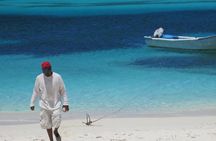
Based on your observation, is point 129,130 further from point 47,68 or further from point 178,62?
point 178,62

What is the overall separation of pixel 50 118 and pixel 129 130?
2253mm

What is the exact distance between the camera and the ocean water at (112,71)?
49.4 feet

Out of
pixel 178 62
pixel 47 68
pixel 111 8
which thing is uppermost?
pixel 111 8

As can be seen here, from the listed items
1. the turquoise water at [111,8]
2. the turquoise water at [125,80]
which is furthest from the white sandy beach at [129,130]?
the turquoise water at [111,8]

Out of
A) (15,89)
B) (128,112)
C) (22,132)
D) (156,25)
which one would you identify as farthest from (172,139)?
(156,25)

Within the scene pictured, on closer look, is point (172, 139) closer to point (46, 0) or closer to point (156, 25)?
point (156, 25)

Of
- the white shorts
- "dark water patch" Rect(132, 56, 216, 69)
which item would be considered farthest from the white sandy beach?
"dark water patch" Rect(132, 56, 216, 69)

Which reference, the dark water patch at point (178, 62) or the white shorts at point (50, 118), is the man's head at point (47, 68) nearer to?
the white shorts at point (50, 118)

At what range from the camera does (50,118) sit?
861 cm

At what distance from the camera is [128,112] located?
1380cm

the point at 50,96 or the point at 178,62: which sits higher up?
the point at 178,62

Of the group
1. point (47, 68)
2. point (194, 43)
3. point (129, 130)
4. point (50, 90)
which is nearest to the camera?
point (47, 68)

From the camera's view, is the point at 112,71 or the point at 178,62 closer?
the point at 112,71

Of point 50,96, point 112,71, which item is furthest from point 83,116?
point 112,71
